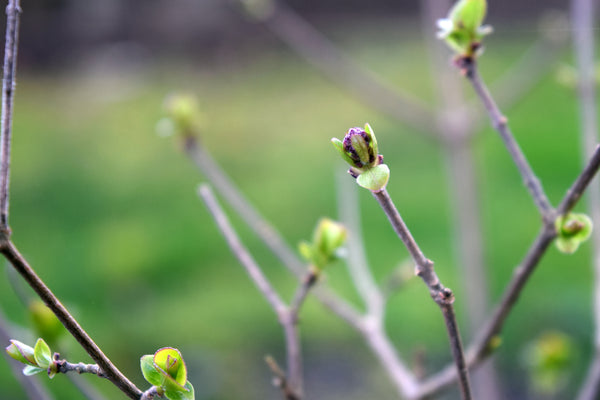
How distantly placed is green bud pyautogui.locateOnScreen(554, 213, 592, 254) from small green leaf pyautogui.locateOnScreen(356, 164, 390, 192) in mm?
184

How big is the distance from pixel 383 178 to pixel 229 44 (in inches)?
152

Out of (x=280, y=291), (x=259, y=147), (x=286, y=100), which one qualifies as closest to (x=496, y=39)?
(x=286, y=100)

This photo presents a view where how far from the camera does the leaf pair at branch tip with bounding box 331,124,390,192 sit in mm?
312

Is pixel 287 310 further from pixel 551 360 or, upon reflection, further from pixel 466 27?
pixel 551 360

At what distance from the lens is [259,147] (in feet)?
9.98

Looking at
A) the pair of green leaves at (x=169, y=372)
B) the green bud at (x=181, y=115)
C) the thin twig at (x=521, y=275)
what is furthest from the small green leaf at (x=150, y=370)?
the green bud at (x=181, y=115)

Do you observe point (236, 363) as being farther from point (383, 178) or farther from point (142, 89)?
point (142, 89)

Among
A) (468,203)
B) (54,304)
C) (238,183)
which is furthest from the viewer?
(238,183)

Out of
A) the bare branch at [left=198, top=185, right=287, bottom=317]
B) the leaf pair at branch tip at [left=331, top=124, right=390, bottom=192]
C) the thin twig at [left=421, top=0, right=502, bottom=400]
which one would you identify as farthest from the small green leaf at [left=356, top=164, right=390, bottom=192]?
the thin twig at [left=421, top=0, right=502, bottom=400]

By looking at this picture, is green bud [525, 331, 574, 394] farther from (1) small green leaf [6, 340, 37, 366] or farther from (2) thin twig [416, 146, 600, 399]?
(1) small green leaf [6, 340, 37, 366]

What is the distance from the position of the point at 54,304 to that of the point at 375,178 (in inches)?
6.9

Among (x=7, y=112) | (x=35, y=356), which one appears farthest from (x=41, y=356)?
(x=7, y=112)

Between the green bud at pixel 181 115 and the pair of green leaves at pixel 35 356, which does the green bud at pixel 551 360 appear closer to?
the green bud at pixel 181 115

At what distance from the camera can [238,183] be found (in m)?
2.71
